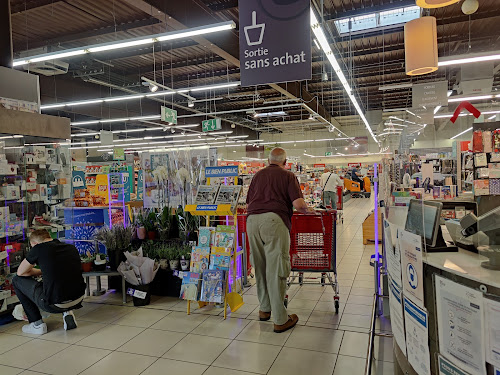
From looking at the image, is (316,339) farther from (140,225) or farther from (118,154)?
(118,154)

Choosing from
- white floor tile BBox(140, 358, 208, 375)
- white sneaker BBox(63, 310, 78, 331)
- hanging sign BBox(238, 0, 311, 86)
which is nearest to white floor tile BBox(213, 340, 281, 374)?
white floor tile BBox(140, 358, 208, 375)

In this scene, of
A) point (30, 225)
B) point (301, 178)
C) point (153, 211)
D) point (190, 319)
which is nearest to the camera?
point (190, 319)

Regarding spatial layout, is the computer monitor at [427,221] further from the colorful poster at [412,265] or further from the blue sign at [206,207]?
the blue sign at [206,207]

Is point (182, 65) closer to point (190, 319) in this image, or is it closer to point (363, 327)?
point (190, 319)

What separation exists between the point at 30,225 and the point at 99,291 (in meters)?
1.26

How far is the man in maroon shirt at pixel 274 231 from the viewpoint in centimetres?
369

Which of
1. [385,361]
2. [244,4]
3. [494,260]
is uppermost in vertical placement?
[244,4]

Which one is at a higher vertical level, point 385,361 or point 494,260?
point 494,260

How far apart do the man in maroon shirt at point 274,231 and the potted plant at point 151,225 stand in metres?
1.91

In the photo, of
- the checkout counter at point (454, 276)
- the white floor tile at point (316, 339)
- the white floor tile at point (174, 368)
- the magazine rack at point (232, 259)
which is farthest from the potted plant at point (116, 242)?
the checkout counter at point (454, 276)

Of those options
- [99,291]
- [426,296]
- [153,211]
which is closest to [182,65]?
[153,211]

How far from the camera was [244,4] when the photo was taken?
13.0ft

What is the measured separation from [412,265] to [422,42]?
3582 millimetres

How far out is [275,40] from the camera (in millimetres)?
3818
